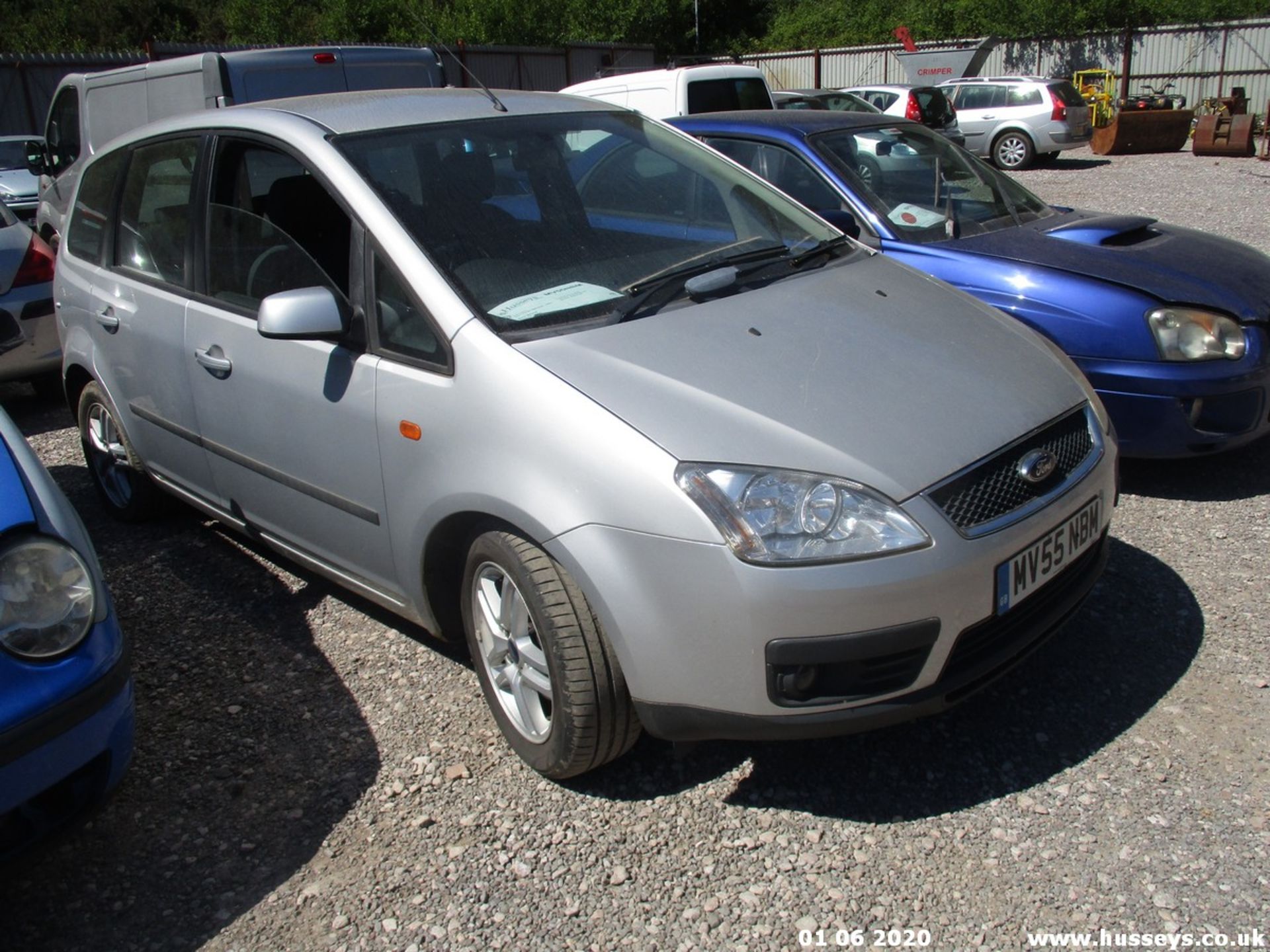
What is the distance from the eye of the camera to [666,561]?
2.35 metres

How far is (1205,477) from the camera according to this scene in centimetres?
464

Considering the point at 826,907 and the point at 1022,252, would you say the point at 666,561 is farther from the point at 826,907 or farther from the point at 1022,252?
the point at 1022,252

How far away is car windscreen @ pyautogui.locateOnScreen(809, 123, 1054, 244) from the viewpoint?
16.4ft

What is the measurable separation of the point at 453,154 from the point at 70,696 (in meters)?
1.83

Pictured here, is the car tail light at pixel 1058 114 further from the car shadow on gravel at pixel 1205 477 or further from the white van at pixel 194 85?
the car shadow on gravel at pixel 1205 477

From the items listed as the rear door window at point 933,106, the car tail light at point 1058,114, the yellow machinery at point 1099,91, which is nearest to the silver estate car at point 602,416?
the rear door window at point 933,106

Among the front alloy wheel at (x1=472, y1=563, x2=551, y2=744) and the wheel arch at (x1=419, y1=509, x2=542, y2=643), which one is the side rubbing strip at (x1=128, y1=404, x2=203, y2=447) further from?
the front alloy wheel at (x1=472, y1=563, x2=551, y2=744)

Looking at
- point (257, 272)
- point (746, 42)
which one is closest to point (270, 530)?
point (257, 272)

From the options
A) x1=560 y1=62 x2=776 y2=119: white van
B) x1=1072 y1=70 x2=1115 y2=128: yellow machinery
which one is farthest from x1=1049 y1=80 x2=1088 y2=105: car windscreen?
x1=560 y1=62 x2=776 y2=119: white van

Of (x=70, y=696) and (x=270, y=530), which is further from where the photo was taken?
(x=270, y=530)

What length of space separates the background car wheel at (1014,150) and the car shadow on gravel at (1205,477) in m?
16.2

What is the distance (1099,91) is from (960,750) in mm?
25729

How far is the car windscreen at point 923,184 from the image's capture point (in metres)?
5.00

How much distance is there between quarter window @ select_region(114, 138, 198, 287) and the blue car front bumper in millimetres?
1758
